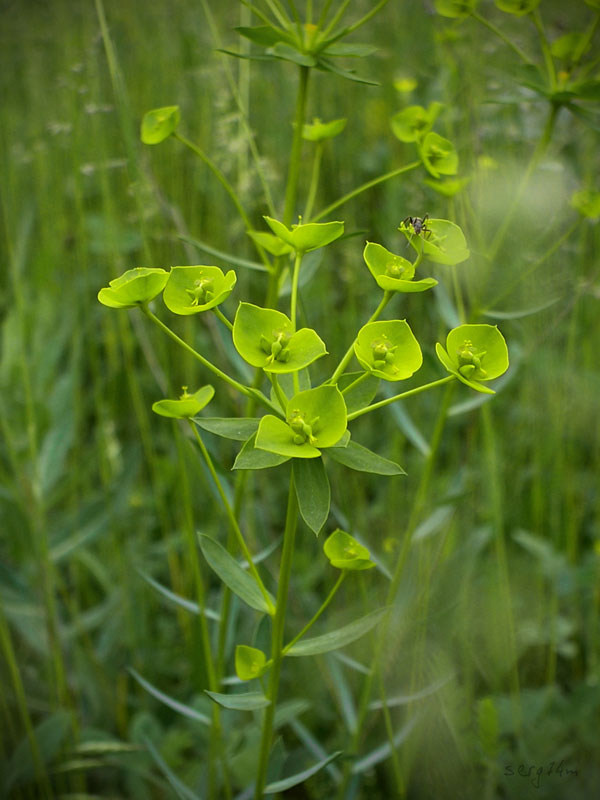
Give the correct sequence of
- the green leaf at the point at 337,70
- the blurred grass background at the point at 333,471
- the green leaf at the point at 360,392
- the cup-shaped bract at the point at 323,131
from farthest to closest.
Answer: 1. the blurred grass background at the point at 333,471
2. the cup-shaped bract at the point at 323,131
3. the green leaf at the point at 337,70
4. the green leaf at the point at 360,392

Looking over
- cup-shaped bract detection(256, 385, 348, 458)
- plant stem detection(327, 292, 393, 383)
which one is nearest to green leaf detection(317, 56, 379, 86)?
plant stem detection(327, 292, 393, 383)

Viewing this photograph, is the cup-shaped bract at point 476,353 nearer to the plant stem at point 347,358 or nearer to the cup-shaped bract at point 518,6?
the plant stem at point 347,358

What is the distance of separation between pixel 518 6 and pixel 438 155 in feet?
0.75

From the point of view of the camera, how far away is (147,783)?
51.1 inches

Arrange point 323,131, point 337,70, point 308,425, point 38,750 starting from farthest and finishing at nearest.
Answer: point 38,750, point 323,131, point 337,70, point 308,425

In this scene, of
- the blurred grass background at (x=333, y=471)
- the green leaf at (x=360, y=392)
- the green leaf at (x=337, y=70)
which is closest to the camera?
the green leaf at (x=360, y=392)

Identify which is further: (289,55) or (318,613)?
(289,55)

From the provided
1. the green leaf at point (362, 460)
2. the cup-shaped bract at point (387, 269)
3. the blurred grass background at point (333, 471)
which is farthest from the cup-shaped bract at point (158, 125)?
the green leaf at point (362, 460)

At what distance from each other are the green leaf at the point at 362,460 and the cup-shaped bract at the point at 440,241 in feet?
0.74

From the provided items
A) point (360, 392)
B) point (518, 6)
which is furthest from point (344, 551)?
point (518, 6)

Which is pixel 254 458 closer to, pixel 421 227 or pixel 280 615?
pixel 280 615

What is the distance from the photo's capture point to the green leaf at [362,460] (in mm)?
637

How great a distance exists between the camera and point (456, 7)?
940mm

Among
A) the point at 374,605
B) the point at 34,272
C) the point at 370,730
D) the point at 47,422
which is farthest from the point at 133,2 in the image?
the point at 370,730
